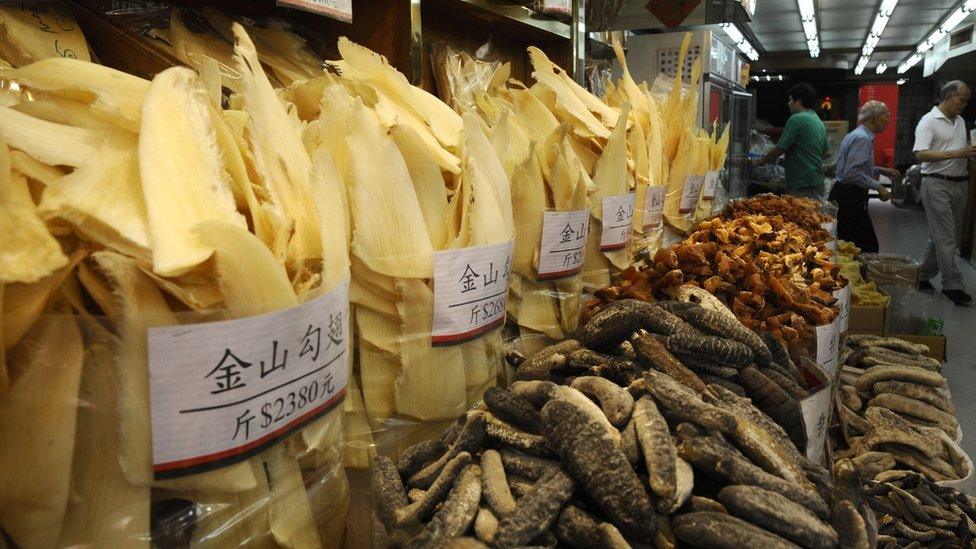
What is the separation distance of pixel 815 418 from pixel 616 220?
0.49m

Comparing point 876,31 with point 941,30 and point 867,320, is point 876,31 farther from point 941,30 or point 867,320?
point 867,320

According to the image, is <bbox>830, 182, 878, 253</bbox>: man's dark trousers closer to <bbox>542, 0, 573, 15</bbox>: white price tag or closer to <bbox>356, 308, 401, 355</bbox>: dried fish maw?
<bbox>542, 0, 573, 15</bbox>: white price tag

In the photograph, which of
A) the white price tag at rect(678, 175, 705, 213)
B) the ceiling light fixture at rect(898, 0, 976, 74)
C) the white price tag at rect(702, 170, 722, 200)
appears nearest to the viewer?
→ the white price tag at rect(678, 175, 705, 213)

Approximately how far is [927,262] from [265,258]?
602cm

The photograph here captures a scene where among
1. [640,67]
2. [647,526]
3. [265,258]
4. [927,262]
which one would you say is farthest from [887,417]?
[927,262]

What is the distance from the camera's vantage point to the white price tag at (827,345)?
125 cm

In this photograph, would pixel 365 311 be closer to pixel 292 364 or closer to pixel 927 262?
pixel 292 364

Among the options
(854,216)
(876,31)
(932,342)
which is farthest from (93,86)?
(876,31)

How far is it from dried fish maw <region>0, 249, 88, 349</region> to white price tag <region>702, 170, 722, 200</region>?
188cm

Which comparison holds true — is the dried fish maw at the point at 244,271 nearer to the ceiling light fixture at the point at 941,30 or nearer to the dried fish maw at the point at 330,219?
the dried fish maw at the point at 330,219

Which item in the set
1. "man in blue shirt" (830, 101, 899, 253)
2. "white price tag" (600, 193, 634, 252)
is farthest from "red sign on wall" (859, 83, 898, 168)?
"white price tag" (600, 193, 634, 252)

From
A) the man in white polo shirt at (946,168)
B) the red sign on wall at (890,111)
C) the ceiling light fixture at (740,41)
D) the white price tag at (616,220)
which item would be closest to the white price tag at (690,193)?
the white price tag at (616,220)

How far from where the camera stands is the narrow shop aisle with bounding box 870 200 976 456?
2.72m

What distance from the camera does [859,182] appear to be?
5.21 metres
